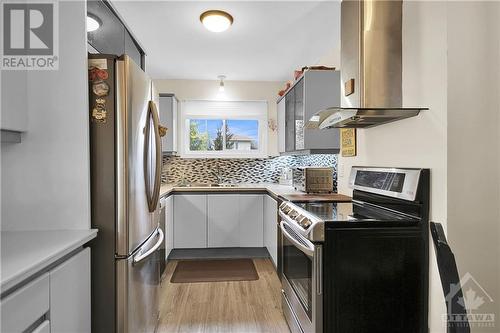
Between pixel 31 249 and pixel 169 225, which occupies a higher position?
pixel 31 249

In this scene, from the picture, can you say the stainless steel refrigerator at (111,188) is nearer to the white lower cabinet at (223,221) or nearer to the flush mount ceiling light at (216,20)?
the flush mount ceiling light at (216,20)

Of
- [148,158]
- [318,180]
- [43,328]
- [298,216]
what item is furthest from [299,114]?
[43,328]

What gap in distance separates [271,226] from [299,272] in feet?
4.75

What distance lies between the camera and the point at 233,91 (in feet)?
14.4

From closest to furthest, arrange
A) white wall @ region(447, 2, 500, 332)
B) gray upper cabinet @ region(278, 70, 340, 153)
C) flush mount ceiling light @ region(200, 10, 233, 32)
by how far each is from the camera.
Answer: white wall @ region(447, 2, 500, 332)
flush mount ceiling light @ region(200, 10, 233, 32)
gray upper cabinet @ region(278, 70, 340, 153)

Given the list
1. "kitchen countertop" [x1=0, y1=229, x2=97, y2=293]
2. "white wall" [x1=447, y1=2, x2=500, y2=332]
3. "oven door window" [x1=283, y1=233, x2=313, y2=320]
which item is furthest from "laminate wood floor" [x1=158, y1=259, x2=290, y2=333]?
"white wall" [x1=447, y1=2, x2=500, y2=332]

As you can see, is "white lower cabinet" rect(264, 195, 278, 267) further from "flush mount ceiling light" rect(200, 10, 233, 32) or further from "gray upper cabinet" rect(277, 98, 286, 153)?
"flush mount ceiling light" rect(200, 10, 233, 32)

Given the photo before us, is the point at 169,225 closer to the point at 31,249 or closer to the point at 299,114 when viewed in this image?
the point at 299,114

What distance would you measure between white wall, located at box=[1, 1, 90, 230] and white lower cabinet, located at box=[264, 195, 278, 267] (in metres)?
2.01

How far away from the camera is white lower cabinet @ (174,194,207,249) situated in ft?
12.2

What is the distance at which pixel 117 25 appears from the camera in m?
2.07

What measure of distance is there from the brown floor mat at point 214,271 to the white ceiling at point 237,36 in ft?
7.95

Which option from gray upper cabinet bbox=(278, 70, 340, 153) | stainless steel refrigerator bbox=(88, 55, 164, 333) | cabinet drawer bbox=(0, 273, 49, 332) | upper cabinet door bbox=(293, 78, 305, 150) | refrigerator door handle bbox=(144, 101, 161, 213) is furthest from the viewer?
upper cabinet door bbox=(293, 78, 305, 150)

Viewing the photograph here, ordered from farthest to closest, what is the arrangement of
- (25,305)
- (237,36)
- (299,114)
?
(299,114) < (237,36) < (25,305)
